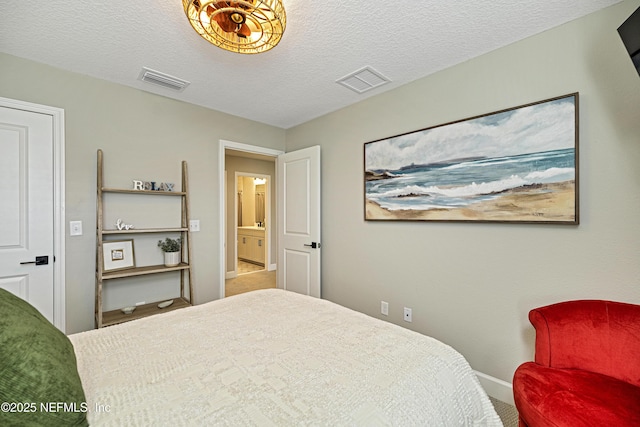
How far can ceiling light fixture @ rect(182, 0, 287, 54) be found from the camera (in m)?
1.35

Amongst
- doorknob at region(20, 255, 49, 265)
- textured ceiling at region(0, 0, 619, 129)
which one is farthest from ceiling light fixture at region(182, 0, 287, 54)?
doorknob at region(20, 255, 49, 265)

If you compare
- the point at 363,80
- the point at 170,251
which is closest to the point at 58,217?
the point at 170,251

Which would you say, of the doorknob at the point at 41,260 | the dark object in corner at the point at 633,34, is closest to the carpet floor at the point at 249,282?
the doorknob at the point at 41,260

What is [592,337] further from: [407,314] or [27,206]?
[27,206]

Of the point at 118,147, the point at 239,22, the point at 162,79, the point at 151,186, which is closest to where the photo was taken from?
the point at 239,22

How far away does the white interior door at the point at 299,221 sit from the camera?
326cm

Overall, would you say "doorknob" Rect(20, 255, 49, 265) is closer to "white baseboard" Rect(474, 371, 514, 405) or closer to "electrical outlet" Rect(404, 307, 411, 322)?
"electrical outlet" Rect(404, 307, 411, 322)

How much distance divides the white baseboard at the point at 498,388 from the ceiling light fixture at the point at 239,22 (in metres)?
2.69

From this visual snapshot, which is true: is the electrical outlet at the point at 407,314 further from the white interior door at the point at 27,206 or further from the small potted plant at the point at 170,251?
the white interior door at the point at 27,206

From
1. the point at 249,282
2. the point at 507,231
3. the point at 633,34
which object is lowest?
the point at 249,282

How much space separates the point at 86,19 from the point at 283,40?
1.20 m

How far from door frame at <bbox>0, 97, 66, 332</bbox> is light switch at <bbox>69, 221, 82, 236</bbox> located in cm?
5

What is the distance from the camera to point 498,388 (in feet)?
6.56

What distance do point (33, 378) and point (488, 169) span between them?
8.06 feet
